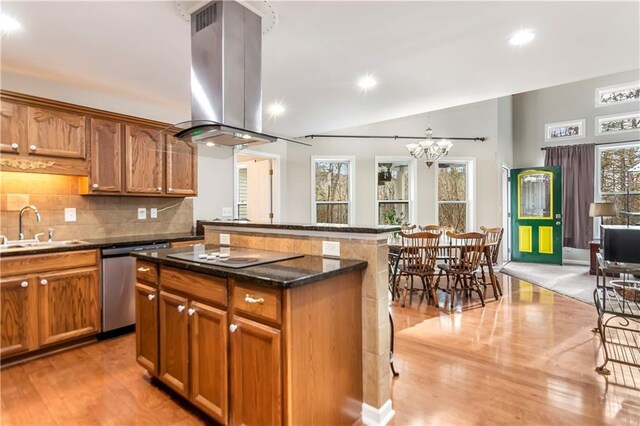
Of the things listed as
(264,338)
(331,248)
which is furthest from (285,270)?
(331,248)

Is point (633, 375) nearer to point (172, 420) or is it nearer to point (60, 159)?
point (172, 420)

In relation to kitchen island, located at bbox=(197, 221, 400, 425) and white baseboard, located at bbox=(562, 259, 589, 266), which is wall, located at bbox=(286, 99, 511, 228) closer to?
white baseboard, located at bbox=(562, 259, 589, 266)

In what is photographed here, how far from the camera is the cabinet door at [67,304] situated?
264 centimetres

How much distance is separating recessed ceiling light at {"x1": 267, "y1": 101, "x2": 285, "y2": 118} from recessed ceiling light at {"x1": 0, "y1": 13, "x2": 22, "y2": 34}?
2341 millimetres

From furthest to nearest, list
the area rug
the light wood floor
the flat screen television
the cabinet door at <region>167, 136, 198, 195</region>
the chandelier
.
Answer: the chandelier → the area rug → the cabinet door at <region>167, 136, 198, 195</region> → the flat screen television → the light wood floor

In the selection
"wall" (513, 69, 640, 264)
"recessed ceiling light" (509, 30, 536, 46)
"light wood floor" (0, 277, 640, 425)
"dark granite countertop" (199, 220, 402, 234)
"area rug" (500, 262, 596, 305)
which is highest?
"wall" (513, 69, 640, 264)

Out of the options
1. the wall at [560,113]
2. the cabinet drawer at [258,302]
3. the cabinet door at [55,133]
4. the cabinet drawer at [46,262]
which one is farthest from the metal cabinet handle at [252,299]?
the wall at [560,113]

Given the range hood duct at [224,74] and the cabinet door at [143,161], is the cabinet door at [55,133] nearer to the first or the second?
the cabinet door at [143,161]

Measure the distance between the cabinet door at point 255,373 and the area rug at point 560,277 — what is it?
4.49m

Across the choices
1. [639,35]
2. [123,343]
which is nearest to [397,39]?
[639,35]

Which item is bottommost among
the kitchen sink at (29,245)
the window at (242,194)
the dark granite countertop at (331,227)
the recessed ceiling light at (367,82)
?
the kitchen sink at (29,245)

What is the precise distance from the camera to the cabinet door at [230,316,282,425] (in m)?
1.43

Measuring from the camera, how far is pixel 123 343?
2.95 meters

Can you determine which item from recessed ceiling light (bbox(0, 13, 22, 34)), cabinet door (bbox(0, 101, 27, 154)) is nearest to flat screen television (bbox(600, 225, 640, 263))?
recessed ceiling light (bbox(0, 13, 22, 34))
